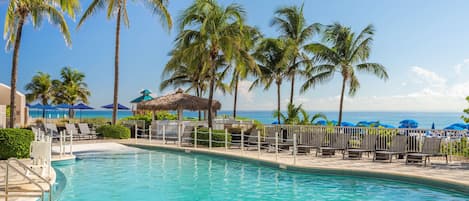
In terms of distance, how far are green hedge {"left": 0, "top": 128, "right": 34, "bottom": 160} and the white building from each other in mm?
11029

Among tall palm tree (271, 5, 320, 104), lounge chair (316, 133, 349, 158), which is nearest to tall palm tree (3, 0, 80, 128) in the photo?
lounge chair (316, 133, 349, 158)

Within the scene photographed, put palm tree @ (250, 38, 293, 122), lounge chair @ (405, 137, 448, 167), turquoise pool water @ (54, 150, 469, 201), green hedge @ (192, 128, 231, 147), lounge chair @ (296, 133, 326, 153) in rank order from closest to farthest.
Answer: turquoise pool water @ (54, 150, 469, 201) < lounge chair @ (405, 137, 448, 167) < lounge chair @ (296, 133, 326, 153) < green hedge @ (192, 128, 231, 147) < palm tree @ (250, 38, 293, 122)

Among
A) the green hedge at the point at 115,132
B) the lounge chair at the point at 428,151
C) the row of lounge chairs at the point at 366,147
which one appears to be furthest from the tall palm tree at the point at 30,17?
the lounge chair at the point at 428,151

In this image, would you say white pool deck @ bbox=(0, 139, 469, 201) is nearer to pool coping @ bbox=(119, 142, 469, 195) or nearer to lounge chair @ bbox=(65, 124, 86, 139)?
pool coping @ bbox=(119, 142, 469, 195)

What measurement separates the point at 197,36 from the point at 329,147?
27.7ft

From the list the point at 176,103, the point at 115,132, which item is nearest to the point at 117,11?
the point at 176,103

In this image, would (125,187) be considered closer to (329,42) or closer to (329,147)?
(329,147)

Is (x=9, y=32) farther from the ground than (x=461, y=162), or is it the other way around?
(x=9, y=32)

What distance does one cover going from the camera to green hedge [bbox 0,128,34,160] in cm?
1222

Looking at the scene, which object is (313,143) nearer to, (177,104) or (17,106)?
(177,104)

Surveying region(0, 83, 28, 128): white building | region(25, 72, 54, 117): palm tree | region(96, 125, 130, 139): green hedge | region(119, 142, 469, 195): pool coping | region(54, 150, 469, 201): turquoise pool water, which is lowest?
region(54, 150, 469, 201): turquoise pool water

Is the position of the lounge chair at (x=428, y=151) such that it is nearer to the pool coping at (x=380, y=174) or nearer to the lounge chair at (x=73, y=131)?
the pool coping at (x=380, y=174)

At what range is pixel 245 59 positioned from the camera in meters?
20.1

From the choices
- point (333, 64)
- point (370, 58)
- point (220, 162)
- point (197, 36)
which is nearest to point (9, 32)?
point (197, 36)
